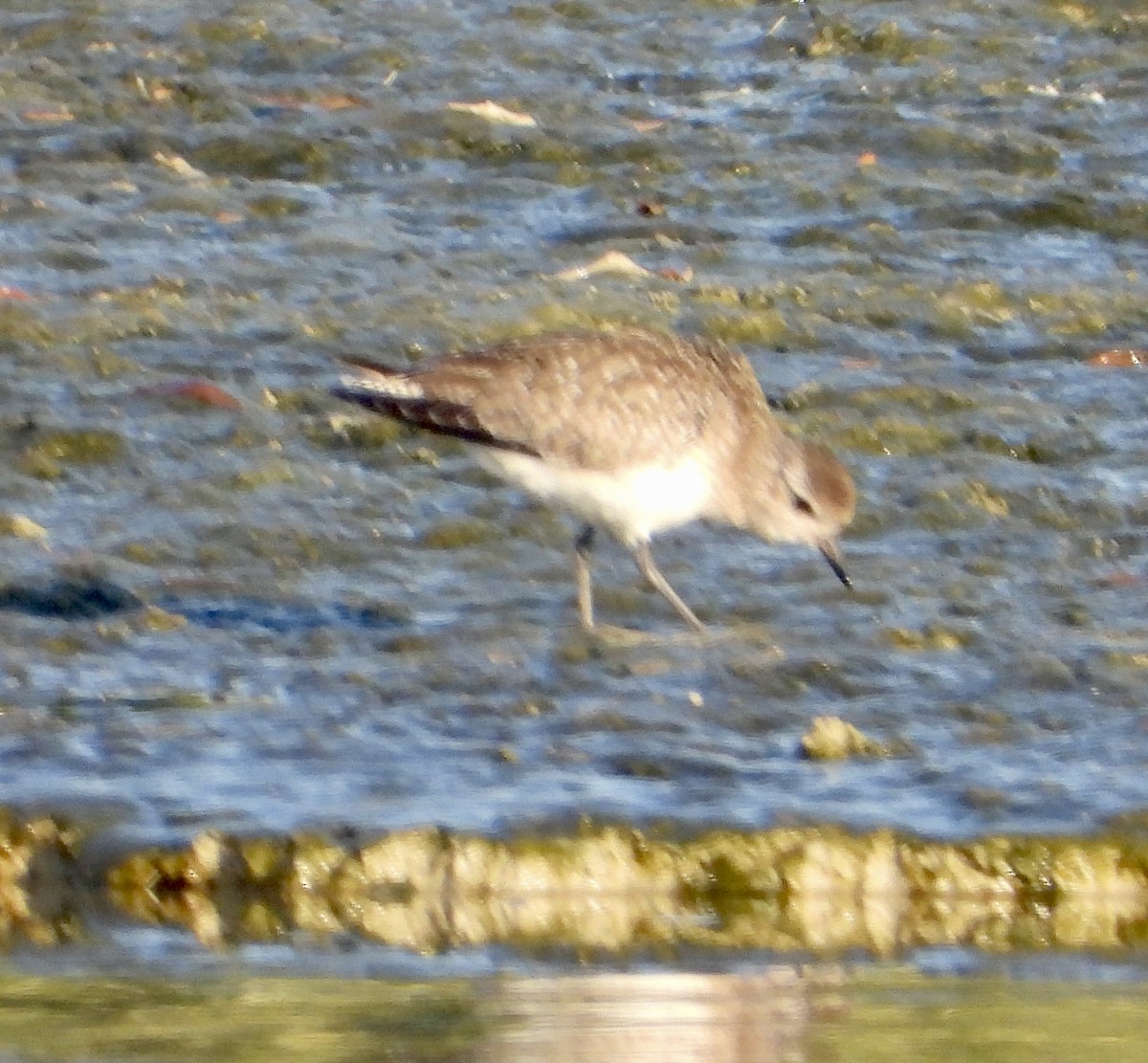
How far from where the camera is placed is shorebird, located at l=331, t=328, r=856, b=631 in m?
10.1

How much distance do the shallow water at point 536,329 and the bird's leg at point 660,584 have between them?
10 centimetres

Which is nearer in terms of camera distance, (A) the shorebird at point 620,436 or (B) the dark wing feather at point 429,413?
(B) the dark wing feather at point 429,413

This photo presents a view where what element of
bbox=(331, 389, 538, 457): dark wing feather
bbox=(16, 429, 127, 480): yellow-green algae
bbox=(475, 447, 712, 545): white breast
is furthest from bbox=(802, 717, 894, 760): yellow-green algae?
bbox=(16, 429, 127, 480): yellow-green algae

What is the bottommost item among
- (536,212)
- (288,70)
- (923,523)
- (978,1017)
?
(978,1017)

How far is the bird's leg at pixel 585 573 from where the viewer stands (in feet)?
32.4

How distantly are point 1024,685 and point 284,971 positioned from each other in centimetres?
309

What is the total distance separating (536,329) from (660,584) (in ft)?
9.45

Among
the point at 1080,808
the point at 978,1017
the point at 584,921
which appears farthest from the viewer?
the point at 1080,808

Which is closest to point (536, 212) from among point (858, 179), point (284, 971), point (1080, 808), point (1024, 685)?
point (858, 179)

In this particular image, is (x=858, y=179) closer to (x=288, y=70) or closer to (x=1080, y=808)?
(x=288, y=70)

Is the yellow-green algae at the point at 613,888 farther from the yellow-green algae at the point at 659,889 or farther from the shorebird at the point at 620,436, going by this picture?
the shorebird at the point at 620,436

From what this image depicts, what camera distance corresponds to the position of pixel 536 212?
47.5 ft

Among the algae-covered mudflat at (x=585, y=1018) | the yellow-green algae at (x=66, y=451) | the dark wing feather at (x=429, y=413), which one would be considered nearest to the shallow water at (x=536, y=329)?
the yellow-green algae at (x=66, y=451)

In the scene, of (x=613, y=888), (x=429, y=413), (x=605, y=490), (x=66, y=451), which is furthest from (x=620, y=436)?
(x=613, y=888)
